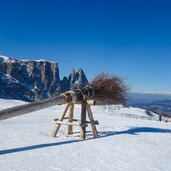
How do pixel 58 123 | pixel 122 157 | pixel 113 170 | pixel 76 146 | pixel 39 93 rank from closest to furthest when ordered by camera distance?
pixel 113 170
pixel 122 157
pixel 76 146
pixel 58 123
pixel 39 93

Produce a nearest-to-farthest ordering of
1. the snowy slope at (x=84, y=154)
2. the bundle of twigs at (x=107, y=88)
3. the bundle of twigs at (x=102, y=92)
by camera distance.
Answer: the snowy slope at (x=84, y=154)
the bundle of twigs at (x=102, y=92)
the bundle of twigs at (x=107, y=88)

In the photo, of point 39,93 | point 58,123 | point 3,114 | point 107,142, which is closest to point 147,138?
point 107,142

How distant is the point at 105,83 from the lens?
16.4 metres

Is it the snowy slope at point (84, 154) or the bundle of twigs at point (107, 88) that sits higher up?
the bundle of twigs at point (107, 88)

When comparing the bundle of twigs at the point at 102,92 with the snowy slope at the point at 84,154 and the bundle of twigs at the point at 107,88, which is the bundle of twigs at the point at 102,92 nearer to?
the bundle of twigs at the point at 107,88

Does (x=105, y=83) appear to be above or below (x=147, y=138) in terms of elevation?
above

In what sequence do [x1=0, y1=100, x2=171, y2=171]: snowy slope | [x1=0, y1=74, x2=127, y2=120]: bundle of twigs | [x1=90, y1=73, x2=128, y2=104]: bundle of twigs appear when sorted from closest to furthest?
[x1=0, y1=100, x2=171, y2=171]: snowy slope, [x1=0, y1=74, x2=127, y2=120]: bundle of twigs, [x1=90, y1=73, x2=128, y2=104]: bundle of twigs

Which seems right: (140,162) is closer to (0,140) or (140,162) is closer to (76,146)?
(76,146)

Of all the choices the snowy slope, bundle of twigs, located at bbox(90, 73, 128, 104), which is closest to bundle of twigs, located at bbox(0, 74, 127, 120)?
bundle of twigs, located at bbox(90, 73, 128, 104)

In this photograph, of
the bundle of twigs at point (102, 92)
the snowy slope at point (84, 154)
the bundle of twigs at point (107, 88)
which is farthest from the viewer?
the bundle of twigs at point (107, 88)

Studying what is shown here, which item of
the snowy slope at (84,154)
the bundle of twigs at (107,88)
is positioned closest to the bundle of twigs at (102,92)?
the bundle of twigs at (107,88)

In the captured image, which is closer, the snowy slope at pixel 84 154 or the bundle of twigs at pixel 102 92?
the snowy slope at pixel 84 154

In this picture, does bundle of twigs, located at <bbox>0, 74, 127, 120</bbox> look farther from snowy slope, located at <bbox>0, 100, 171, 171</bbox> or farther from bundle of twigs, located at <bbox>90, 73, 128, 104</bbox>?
snowy slope, located at <bbox>0, 100, 171, 171</bbox>

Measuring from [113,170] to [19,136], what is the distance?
234 inches
